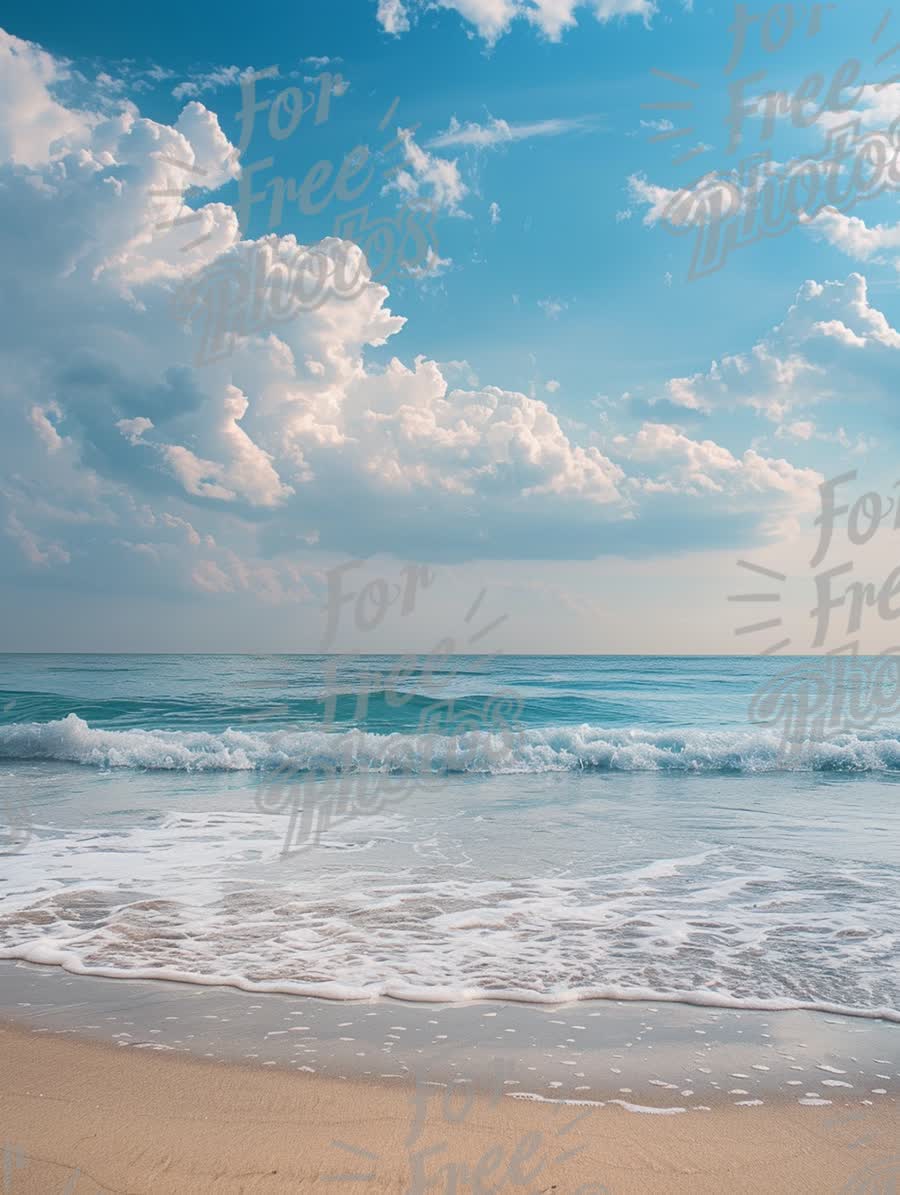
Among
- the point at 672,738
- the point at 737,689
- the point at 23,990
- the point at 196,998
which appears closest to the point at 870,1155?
the point at 196,998

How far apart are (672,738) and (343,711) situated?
1023cm

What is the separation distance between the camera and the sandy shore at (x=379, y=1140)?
264 centimetres

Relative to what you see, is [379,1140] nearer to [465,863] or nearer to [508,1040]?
[508,1040]

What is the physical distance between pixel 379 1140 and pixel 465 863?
177 inches

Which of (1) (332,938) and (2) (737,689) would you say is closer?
(1) (332,938)

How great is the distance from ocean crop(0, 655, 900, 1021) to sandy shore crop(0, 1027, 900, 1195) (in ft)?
3.65

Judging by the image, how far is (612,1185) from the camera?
2.63 meters

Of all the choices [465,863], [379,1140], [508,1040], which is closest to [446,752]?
[465,863]

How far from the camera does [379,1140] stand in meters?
2.85

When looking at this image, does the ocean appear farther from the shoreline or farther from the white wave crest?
the shoreline

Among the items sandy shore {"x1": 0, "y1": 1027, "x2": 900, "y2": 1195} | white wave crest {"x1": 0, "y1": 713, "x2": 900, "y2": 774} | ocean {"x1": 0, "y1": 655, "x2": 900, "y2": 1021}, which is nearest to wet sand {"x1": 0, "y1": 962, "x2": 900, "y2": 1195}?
sandy shore {"x1": 0, "y1": 1027, "x2": 900, "y2": 1195}

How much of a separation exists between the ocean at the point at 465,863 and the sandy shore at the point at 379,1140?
3.65ft

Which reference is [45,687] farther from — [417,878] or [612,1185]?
[612,1185]

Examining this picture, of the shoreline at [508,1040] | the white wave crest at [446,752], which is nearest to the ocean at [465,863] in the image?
the white wave crest at [446,752]
